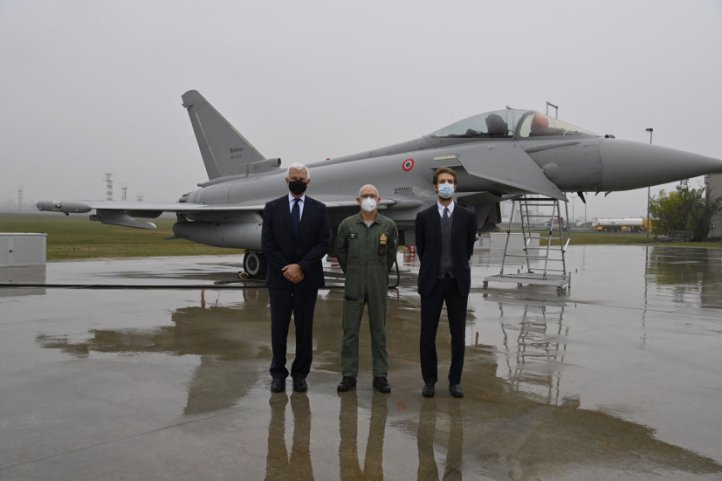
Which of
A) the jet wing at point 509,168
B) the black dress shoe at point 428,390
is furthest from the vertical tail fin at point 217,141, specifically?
the black dress shoe at point 428,390

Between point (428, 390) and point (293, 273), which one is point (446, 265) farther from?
point (293, 273)

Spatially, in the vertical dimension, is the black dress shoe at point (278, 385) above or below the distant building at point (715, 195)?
below

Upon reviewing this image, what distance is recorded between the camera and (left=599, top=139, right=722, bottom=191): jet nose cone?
9.13 m

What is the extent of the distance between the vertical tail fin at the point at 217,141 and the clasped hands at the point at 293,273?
1207 centimetres

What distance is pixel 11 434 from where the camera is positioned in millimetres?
3195

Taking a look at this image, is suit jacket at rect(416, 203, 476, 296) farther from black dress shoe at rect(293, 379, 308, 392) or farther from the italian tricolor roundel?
the italian tricolor roundel

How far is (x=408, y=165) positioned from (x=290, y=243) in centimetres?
708

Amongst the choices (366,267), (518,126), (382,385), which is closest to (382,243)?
(366,267)

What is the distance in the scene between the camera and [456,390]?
412cm

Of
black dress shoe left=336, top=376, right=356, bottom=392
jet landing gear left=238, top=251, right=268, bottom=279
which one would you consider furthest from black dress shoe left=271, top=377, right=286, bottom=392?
jet landing gear left=238, top=251, right=268, bottom=279

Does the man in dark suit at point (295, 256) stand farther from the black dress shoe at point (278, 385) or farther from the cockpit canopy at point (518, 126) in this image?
the cockpit canopy at point (518, 126)

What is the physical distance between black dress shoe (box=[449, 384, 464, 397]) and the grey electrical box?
45.5ft

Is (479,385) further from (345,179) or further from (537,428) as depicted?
(345,179)

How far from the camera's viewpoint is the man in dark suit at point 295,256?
441 centimetres
